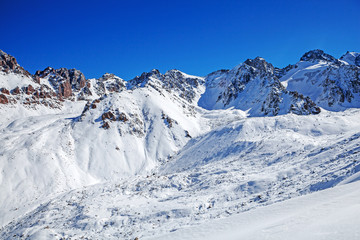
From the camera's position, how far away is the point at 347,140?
22188 millimetres

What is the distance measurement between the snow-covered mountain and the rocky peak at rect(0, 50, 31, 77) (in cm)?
56

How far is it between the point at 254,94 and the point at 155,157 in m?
70.9

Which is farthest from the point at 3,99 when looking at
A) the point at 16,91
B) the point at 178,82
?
the point at 178,82

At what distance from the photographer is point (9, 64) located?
109 meters

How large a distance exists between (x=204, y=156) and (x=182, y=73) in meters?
126

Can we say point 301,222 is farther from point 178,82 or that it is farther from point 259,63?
point 259,63

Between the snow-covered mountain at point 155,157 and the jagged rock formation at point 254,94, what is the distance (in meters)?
0.69

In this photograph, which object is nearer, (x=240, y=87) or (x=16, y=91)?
(x=16, y=91)

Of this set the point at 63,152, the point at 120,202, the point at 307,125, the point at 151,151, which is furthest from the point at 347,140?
the point at 63,152

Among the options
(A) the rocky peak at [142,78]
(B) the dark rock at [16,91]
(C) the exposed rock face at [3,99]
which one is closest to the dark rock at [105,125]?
(C) the exposed rock face at [3,99]

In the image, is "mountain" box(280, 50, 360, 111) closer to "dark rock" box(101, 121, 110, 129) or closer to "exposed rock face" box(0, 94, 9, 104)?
"dark rock" box(101, 121, 110, 129)

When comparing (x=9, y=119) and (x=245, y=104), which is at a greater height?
(x=9, y=119)

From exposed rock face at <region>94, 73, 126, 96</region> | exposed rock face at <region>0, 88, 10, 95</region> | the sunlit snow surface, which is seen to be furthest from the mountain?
exposed rock face at <region>0, 88, 10, 95</region>

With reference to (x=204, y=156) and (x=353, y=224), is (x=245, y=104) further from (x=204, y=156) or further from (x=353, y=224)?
(x=353, y=224)
